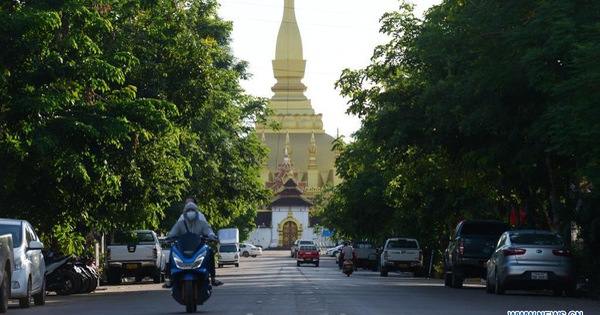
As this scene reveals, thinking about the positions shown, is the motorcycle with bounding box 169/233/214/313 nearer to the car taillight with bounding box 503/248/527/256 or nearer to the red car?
the car taillight with bounding box 503/248/527/256

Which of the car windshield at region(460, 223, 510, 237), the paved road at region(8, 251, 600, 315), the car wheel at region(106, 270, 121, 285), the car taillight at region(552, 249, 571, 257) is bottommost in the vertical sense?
the paved road at region(8, 251, 600, 315)

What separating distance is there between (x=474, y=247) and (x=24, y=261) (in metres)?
15.5

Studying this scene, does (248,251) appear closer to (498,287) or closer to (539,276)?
(498,287)

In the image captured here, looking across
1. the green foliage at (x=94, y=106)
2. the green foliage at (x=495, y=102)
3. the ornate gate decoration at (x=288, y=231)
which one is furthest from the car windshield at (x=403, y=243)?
the ornate gate decoration at (x=288, y=231)

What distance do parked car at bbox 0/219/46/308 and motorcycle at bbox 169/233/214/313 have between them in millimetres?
3800

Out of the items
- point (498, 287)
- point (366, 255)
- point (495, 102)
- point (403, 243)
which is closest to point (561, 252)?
point (498, 287)

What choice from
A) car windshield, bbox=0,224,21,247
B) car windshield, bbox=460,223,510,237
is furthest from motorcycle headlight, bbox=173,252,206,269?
car windshield, bbox=460,223,510,237

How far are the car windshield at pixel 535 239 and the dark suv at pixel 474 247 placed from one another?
542 centimetres

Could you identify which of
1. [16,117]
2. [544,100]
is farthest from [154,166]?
[544,100]

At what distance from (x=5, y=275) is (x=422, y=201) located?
37.6 metres

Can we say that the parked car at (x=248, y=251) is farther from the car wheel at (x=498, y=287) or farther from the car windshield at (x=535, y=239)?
the car windshield at (x=535, y=239)

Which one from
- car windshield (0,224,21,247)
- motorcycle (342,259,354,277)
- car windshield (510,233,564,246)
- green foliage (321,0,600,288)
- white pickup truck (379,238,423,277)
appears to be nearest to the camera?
car windshield (0,224,21,247)

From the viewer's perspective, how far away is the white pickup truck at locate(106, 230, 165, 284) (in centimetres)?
4331

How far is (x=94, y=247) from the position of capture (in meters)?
44.0
